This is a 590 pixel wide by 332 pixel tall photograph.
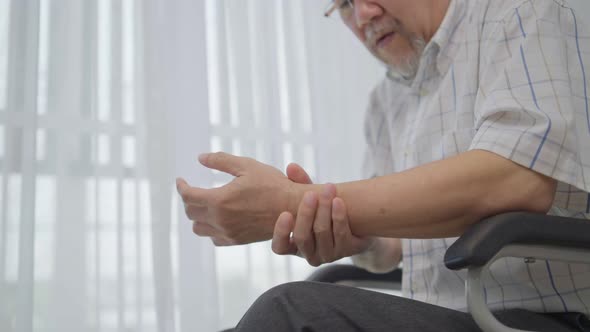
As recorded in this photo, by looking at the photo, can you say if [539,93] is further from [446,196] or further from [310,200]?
[310,200]

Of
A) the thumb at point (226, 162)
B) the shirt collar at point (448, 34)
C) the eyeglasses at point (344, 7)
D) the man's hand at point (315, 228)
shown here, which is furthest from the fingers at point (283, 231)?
the eyeglasses at point (344, 7)

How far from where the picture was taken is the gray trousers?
73cm

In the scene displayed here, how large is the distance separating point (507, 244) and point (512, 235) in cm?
1

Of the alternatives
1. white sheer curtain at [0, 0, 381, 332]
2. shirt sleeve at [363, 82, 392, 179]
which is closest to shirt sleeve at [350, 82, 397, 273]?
shirt sleeve at [363, 82, 392, 179]

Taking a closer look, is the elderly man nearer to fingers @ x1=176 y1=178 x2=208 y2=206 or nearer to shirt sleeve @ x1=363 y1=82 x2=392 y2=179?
fingers @ x1=176 y1=178 x2=208 y2=206

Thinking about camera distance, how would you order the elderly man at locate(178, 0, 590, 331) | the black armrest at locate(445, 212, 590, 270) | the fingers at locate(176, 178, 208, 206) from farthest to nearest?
the fingers at locate(176, 178, 208, 206), the elderly man at locate(178, 0, 590, 331), the black armrest at locate(445, 212, 590, 270)

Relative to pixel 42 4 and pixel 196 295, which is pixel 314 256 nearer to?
pixel 196 295

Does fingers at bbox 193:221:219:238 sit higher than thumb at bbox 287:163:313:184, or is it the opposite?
thumb at bbox 287:163:313:184

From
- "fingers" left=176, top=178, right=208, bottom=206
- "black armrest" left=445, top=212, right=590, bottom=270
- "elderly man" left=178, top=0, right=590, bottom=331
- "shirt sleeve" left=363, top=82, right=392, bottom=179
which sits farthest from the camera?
"shirt sleeve" left=363, top=82, right=392, bottom=179

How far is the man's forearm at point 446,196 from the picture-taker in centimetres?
79

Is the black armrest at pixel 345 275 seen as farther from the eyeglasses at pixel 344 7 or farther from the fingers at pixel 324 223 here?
the eyeglasses at pixel 344 7

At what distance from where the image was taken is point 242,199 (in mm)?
872

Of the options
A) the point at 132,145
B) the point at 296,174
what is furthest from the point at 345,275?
the point at 132,145

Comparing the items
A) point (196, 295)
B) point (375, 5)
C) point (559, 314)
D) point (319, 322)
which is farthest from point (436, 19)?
point (196, 295)
